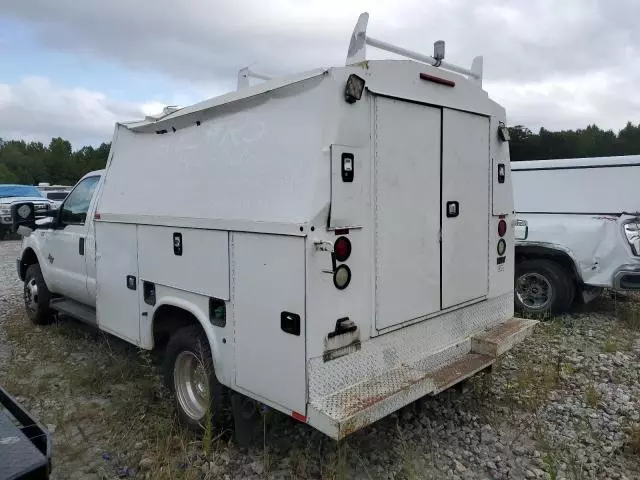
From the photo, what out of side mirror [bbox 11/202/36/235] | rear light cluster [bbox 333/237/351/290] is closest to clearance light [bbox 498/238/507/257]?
rear light cluster [bbox 333/237/351/290]

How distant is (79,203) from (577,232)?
6.19 m

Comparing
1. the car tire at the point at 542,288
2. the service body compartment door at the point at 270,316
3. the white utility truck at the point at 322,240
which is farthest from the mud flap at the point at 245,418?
the car tire at the point at 542,288

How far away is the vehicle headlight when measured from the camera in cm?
647

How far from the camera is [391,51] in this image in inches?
143

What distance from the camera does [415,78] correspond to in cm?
352

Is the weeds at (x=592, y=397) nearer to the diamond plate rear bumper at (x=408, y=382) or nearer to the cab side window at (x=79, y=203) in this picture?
the diamond plate rear bumper at (x=408, y=382)

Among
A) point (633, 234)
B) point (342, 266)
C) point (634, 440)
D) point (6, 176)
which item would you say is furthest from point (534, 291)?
point (6, 176)

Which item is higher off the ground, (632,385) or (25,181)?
(25,181)

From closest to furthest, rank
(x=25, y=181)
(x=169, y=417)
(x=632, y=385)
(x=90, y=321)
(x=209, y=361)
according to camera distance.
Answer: (x=209, y=361)
(x=169, y=417)
(x=632, y=385)
(x=90, y=321)
(x=25, y=181)

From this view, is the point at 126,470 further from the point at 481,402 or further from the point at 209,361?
the point at 481,402

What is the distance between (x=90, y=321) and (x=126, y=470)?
217cm

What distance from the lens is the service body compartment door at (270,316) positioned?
2916 mm

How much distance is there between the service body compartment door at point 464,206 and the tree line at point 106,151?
3.71 feet

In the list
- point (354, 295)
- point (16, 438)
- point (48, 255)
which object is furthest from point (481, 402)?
point (48, 255)
